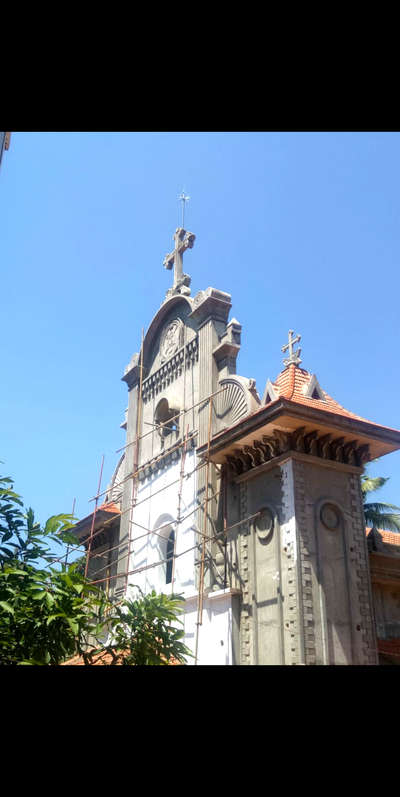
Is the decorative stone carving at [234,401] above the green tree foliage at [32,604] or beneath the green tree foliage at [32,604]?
above

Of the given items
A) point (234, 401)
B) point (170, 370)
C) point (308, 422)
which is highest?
point (170, 370)

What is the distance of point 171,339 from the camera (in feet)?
65.8

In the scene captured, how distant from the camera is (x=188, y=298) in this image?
63.4 feet

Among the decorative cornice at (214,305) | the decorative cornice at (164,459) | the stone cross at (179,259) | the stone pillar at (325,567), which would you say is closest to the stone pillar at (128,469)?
the decorative cornice at (164,459)

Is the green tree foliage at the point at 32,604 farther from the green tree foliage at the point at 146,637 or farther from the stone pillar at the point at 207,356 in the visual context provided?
the stone pillar at the point at 207,356

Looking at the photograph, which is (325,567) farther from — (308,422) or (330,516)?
(308,422)

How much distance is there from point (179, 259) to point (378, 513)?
43.2 feet

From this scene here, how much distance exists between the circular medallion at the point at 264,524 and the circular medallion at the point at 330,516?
1016 millimetres

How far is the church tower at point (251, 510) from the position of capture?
42.9ft

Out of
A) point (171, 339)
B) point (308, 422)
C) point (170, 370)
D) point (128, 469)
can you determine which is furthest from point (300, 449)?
point (128, 469)
